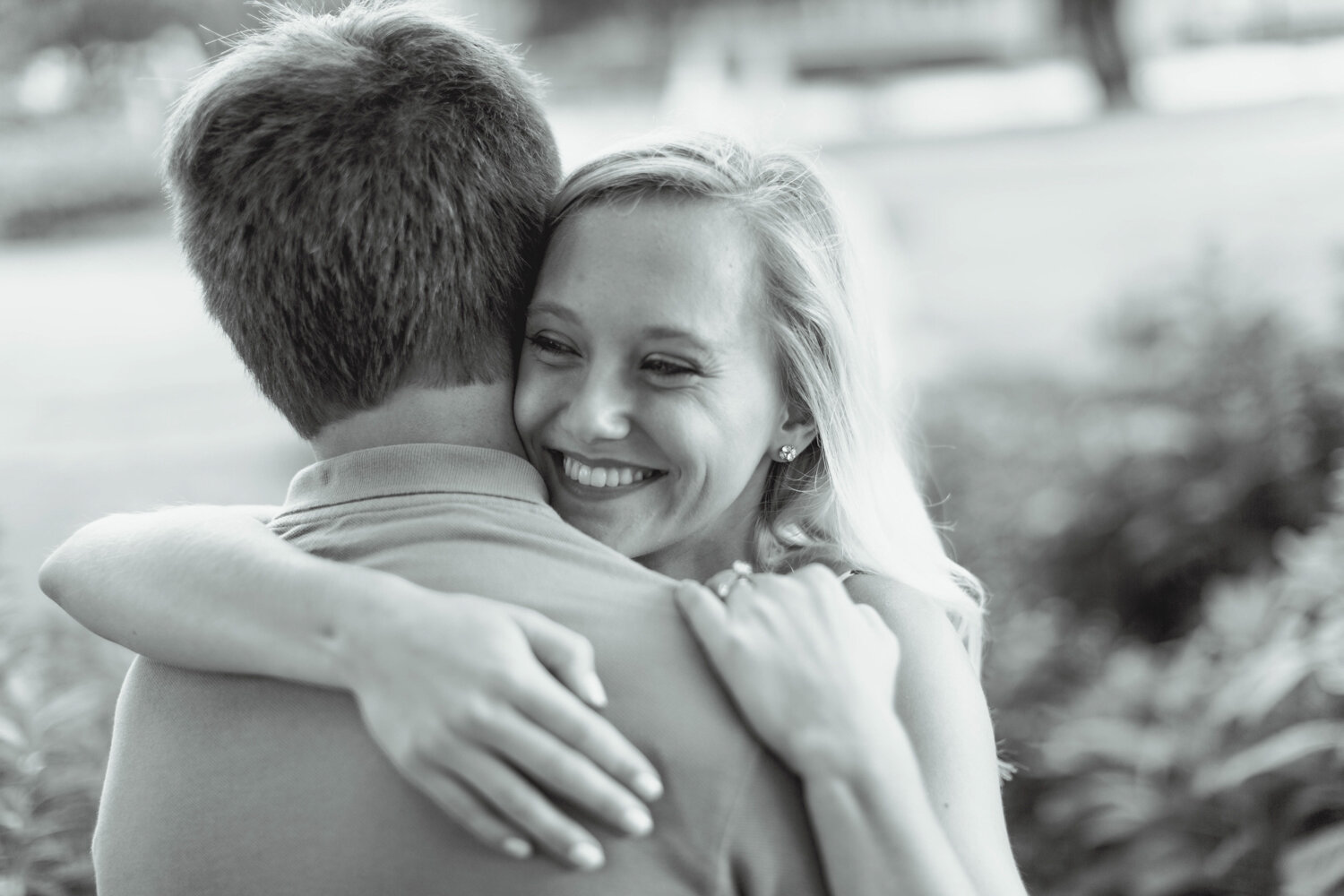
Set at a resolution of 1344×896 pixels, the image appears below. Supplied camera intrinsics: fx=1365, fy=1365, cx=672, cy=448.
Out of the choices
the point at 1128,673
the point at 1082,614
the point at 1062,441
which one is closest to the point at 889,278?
the point at 1062,441

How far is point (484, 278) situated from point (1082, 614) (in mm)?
4195

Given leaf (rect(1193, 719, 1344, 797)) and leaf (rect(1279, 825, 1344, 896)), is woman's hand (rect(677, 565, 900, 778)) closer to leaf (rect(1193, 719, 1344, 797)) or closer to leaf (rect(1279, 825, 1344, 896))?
leaf (rect(1279, 825, 1344, 896))

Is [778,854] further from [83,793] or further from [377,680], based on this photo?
[83,793]

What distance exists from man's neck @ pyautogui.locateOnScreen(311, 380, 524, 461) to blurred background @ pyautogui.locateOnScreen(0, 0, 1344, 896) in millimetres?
717

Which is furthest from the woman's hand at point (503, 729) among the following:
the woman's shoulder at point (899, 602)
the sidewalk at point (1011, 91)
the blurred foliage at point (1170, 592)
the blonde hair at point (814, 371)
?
the sidewalk at point (1011, 91)

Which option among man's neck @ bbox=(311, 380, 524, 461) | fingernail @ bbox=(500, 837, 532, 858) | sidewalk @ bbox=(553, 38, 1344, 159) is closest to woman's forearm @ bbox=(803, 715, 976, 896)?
fingernail @ bbox=(500, 837, 532, 858)

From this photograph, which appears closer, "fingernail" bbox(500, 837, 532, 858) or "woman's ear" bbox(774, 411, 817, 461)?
"fingernail" bbox(500, 837, 532, 858)

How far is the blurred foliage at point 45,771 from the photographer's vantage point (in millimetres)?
2125

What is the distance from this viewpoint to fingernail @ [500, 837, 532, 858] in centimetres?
126

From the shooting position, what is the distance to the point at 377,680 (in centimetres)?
130

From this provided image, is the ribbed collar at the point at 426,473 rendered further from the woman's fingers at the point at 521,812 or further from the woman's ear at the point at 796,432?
the woman's ear at the point at 796,432

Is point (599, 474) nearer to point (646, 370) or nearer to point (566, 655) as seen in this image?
point (646, 370)

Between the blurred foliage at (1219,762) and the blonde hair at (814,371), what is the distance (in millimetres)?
1507

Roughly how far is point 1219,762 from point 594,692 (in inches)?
109
